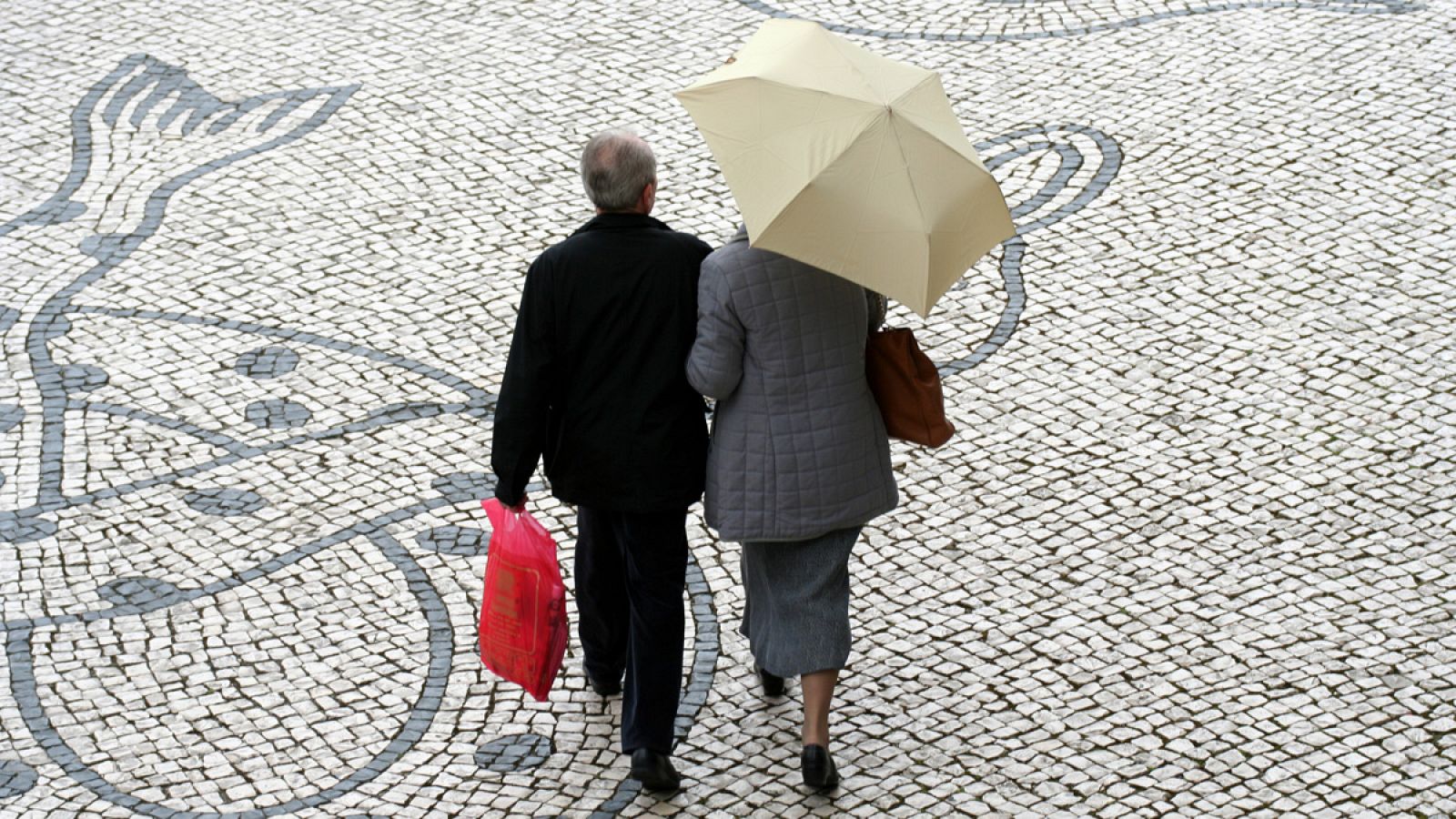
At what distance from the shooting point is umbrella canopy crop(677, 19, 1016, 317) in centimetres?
404

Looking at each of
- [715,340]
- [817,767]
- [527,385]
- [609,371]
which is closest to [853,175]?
[715,340]

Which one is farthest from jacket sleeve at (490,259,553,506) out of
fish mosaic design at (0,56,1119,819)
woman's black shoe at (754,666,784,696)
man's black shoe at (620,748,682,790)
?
woman's black shoe at (754,666,784,696)

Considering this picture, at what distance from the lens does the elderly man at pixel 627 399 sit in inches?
171

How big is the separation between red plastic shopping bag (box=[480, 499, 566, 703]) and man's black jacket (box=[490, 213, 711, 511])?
0.14 metres

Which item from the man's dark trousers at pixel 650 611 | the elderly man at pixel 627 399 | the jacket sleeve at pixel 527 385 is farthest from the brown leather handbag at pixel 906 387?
the jacket sleeve at pixel 527 385

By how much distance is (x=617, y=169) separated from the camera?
4.32m

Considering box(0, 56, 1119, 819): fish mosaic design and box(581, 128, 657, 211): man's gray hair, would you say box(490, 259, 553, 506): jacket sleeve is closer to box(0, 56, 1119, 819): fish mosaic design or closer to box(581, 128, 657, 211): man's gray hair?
box(581, 128, 657, 211): man's gray hair

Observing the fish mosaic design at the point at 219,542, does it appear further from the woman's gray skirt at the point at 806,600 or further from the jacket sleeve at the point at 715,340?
the jacket sleeve at the point at 715,340

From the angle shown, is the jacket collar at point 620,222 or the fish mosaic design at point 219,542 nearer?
the jacket collar at point 620,222

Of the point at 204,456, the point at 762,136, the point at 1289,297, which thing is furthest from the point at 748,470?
the point at 1289,297

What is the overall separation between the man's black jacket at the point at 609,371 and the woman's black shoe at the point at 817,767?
71 cm

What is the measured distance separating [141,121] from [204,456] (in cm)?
288

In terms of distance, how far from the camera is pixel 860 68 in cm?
424

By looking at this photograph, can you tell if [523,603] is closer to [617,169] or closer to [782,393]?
[782,393]
